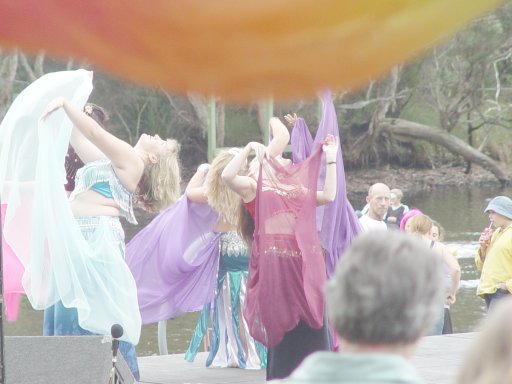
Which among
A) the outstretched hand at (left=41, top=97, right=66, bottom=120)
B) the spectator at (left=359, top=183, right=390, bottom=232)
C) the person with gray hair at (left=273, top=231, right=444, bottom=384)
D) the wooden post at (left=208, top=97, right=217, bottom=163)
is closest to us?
the wooden post at (left=208, top=97, right=217, bottom=163)

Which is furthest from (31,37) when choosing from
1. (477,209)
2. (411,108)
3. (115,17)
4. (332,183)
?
(477,209)

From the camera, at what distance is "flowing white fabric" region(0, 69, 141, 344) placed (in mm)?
5598

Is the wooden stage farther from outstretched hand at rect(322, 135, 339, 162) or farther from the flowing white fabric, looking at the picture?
outstretched hand at rect(322, 135, 339, 162)

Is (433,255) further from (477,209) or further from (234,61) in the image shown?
(477,209)

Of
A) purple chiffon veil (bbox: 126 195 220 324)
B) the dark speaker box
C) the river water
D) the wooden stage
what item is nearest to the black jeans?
the wooden stage

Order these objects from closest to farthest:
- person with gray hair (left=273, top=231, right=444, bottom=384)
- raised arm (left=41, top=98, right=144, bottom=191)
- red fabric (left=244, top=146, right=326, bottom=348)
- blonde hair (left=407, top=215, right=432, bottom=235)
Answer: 1. person with gray hair (left=273, top=231, right=444, bottom=384)
2. raised arm (left=41, top=98, right=144, bottom=191)
3. red fabric (left=244, top=146, right=326, bottom=348)
4. blonde hair (left=407, top=215, right=432, bottom=235)

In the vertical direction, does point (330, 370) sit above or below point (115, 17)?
below

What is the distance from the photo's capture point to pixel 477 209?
84.0 feet

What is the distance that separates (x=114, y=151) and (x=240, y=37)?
4528 mm

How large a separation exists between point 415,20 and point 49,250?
4735mm

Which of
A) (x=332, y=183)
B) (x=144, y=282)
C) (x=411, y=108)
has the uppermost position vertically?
(x=411, y=108)

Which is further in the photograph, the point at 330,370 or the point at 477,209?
the point at 477,209

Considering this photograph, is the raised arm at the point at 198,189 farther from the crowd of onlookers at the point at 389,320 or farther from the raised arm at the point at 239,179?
the crowd of onlookers at the point at 389,320

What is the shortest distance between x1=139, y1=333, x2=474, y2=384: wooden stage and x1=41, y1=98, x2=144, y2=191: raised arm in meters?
1.60
